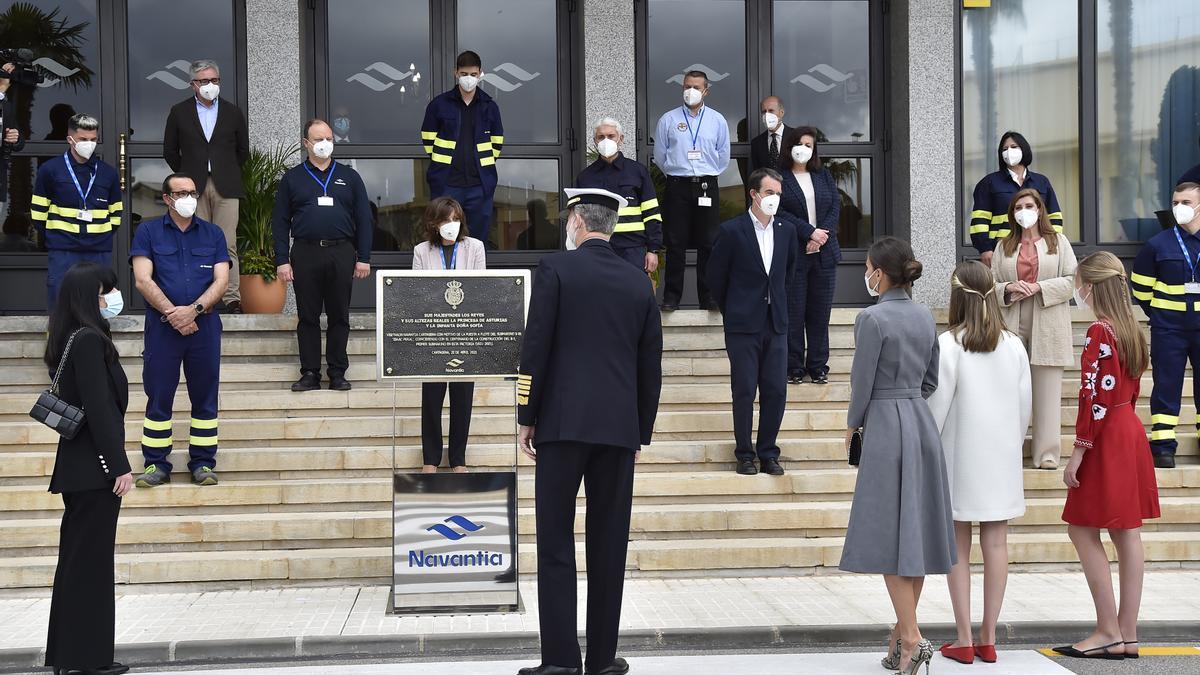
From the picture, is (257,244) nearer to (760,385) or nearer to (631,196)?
(631,196)

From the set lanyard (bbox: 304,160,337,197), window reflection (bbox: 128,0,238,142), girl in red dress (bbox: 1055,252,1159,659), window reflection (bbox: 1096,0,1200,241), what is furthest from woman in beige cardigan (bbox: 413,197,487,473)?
window reflection (bbox: 1096,0,1200,241)

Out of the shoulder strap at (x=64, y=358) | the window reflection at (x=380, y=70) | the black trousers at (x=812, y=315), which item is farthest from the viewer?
the window reflection at (x=380, y=70)

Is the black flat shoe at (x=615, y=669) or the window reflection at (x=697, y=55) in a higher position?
the window reflection at (x=697, y=55)

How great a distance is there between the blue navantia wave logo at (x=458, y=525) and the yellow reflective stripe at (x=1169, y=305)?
18.5ft

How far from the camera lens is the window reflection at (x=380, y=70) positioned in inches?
521

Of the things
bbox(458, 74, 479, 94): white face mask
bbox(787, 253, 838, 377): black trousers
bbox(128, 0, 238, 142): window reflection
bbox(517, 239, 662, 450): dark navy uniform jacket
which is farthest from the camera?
bbox(128, 0, 238, 142): window reflection

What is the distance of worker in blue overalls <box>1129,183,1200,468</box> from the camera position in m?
9.55

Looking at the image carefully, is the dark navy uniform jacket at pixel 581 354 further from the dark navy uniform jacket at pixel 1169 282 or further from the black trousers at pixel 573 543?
the dark navy uniform jacket at pixel 1169 282

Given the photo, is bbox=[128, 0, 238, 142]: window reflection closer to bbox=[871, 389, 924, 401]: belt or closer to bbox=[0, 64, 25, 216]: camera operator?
bbox=[0, 64, 25, 216]: camera operator

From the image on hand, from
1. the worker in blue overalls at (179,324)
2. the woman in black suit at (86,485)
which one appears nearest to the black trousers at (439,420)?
the worker in blue overalls at (179,324)

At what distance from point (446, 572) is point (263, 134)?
656 centimetres

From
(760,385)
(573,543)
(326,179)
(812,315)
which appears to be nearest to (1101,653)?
(573,543)

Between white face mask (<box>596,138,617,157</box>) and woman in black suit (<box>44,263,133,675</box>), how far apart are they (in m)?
5.47

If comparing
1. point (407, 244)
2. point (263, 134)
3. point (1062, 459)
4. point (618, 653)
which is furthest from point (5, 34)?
point (1062, 459)
